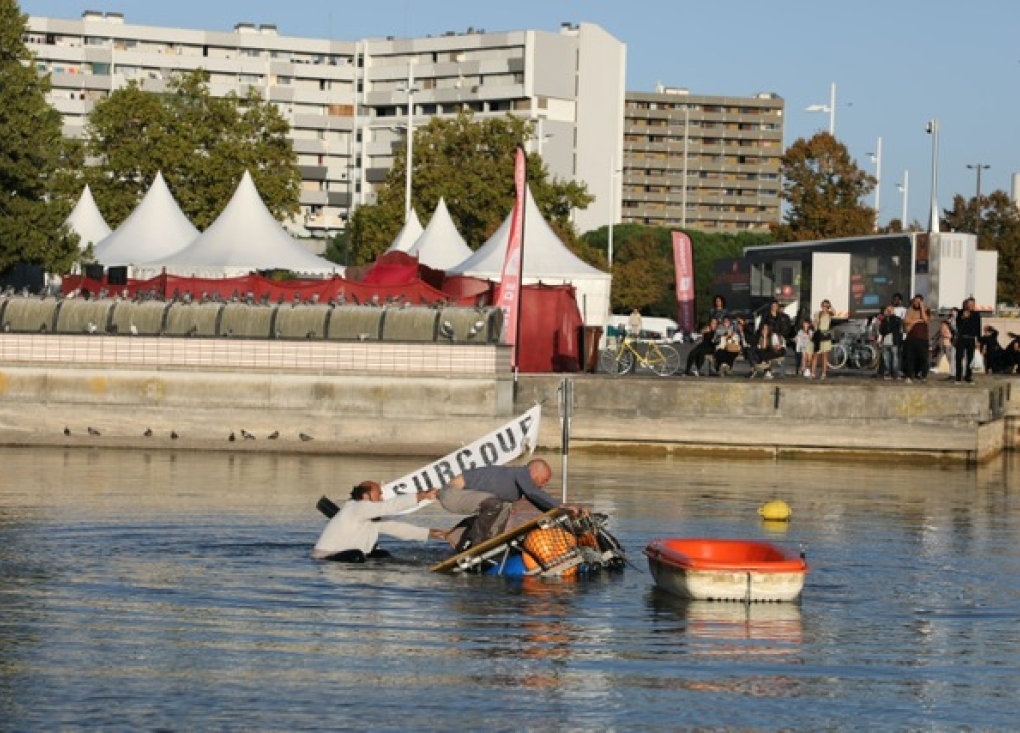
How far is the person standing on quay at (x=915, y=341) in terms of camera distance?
44750 millimetres

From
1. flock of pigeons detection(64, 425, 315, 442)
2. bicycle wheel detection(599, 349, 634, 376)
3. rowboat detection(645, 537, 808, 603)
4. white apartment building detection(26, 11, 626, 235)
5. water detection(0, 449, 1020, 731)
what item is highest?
white apartment building detection(26, 11, 626, 235)

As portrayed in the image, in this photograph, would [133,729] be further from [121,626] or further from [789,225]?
[789,225]

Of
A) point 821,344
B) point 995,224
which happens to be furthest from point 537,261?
point 995,224

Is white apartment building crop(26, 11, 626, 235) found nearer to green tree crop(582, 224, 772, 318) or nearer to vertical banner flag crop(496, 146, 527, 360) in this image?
green tree crop(582, 224, 772, 318)

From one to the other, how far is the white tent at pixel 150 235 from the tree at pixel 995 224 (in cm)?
6584

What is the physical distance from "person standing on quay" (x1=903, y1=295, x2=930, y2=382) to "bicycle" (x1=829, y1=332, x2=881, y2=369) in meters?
8.14

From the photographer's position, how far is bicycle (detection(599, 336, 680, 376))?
48500mm

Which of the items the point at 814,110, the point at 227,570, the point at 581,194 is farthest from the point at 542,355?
the point at 814,110

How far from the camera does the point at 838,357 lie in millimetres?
53875

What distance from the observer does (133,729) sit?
14.9 meters

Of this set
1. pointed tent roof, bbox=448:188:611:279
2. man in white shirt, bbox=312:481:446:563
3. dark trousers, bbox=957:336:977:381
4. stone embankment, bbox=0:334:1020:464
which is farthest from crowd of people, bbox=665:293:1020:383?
man in white shirt, bbox=312:481:446:563

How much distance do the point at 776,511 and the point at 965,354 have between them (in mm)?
17169

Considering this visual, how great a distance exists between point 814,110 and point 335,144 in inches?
3017

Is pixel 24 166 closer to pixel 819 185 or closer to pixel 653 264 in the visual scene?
pixel 819 185
